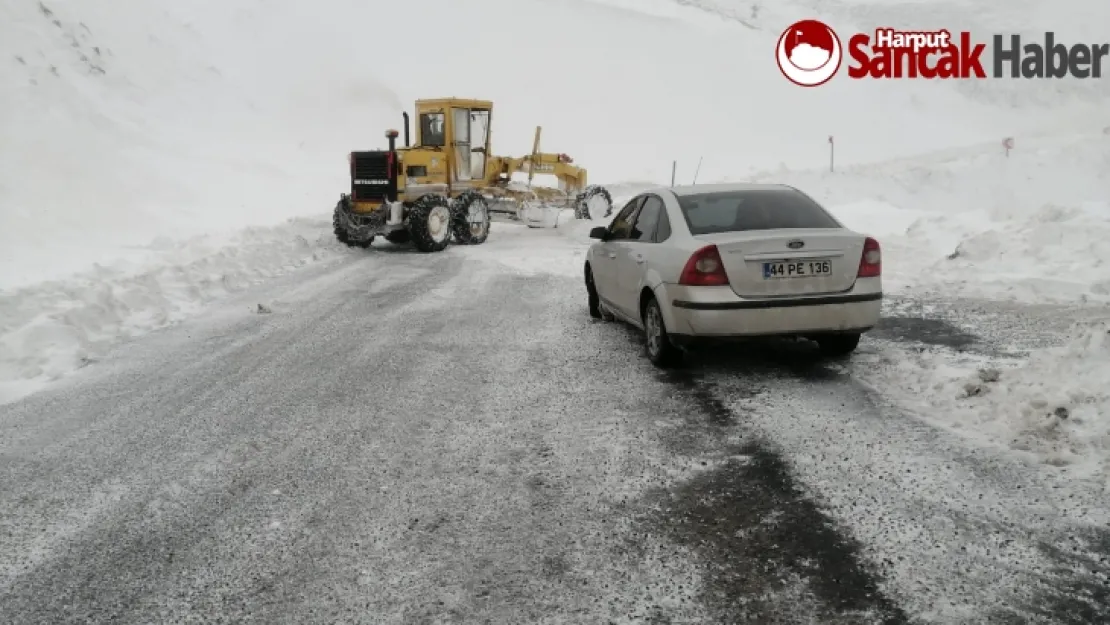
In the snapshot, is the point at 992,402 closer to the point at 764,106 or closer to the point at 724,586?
the point at 724,586

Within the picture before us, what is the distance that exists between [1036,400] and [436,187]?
14032 mm

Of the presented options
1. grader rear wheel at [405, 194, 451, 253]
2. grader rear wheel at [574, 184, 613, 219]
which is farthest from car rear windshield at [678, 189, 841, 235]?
grader rear wheel at [574, 184, 613, 219]

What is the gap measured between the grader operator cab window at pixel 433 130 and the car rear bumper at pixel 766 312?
41.5 feet

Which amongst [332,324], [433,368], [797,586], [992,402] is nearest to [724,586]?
[797,586]

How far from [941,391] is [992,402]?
499 mm

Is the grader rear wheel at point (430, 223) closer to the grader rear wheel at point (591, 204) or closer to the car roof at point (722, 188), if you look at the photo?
the grader rear wheel at point (591, 204)

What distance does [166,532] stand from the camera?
3855 millimetres

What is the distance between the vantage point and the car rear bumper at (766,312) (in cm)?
605

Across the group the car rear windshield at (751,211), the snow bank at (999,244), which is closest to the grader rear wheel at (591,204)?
the snow bank at (999,244)

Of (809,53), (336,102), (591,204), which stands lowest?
(591,204)

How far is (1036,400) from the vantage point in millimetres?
4992

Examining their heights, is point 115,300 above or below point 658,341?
above

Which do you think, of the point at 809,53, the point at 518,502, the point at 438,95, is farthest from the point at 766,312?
the point at 809,53

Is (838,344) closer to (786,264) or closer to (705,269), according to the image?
(786,264)
